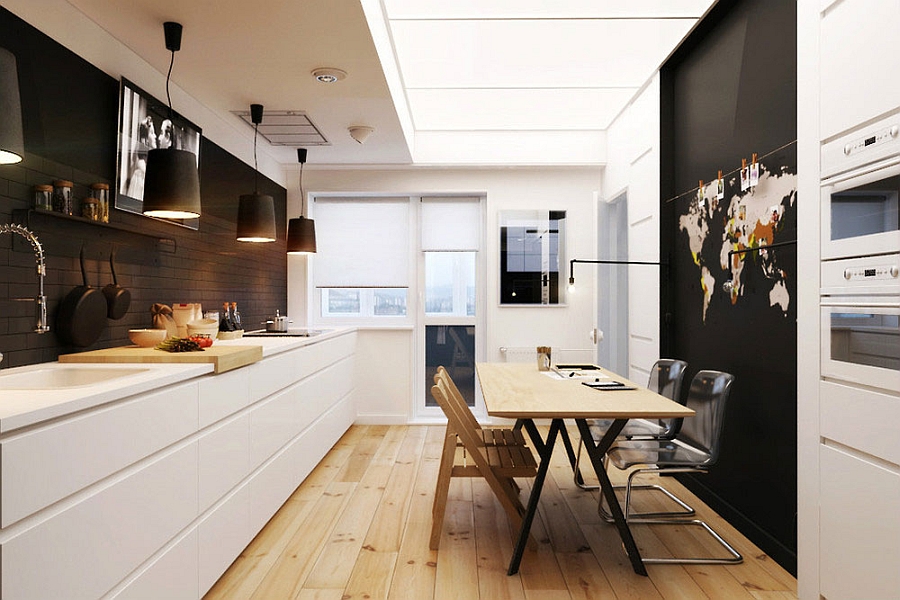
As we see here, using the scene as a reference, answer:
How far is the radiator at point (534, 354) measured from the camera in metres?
6.05

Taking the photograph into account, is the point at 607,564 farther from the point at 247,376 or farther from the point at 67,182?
the point at 67,182

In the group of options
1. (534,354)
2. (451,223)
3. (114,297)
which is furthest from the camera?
(451,223)

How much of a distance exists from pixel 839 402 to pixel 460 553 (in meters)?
1.80

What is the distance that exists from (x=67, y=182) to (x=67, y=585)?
68.1 inches

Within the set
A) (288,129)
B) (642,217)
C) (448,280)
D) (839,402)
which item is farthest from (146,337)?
(448,280)

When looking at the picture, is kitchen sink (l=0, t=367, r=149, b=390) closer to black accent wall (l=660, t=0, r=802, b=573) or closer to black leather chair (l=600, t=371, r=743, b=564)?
black leather chair (l=600, t=371, r=743, b=564)

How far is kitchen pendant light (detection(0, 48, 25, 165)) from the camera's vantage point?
68.2 inches

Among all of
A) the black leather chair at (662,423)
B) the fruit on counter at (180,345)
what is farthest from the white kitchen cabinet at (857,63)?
the fruit on counter at (180,345)

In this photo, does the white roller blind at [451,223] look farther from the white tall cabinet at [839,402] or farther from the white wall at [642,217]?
the white tall cabinet at [839,402]

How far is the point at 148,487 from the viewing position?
2021 mm

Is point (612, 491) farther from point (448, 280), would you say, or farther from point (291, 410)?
point (448, 280)

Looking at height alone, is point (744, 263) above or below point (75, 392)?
above

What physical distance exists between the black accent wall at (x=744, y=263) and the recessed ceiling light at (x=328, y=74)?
222 cm

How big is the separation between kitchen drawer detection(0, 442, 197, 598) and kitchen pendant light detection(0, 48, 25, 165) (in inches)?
40.1
